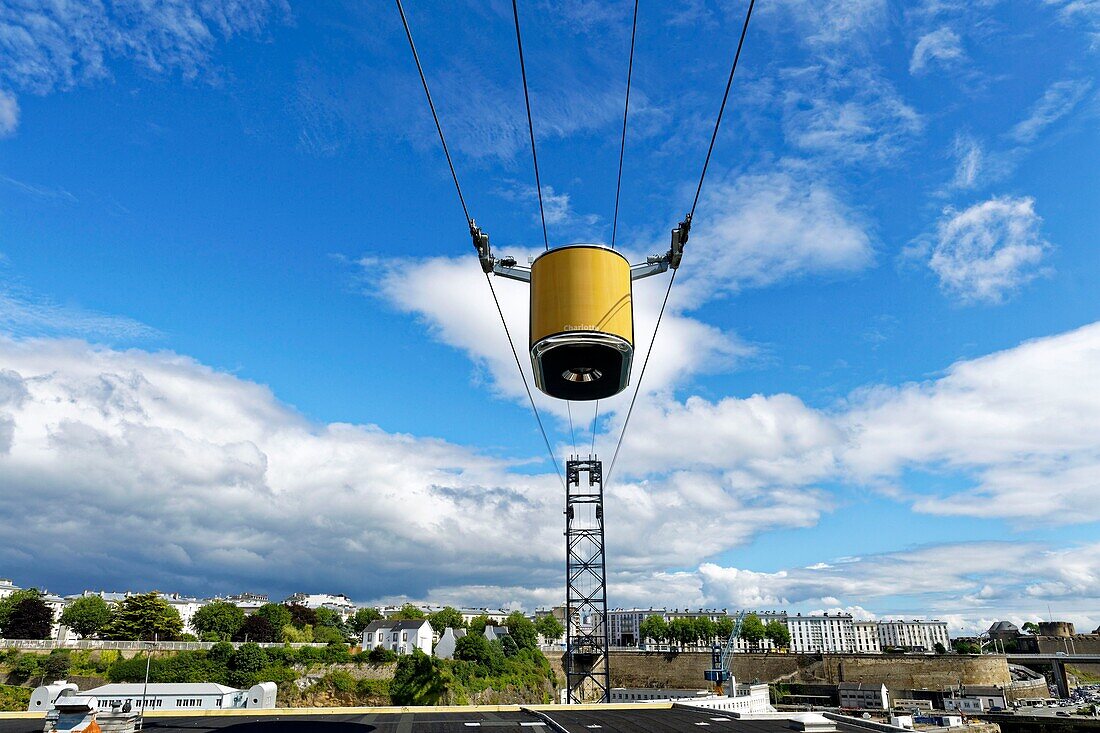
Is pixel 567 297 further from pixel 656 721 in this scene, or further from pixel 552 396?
pixel 656 721

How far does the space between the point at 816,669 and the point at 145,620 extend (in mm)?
79086

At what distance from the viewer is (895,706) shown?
7112 cm

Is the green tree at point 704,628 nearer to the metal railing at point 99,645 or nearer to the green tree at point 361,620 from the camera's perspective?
the green tree at point 361,620

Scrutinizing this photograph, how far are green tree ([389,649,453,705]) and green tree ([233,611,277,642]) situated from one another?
22582 millimetres

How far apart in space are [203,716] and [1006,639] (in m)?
191

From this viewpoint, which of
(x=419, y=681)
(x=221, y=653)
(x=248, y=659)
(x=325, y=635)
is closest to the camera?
(x=221, y=653)

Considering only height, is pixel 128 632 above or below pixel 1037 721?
above

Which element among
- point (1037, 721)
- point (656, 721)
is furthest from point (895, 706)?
point (656, 721)

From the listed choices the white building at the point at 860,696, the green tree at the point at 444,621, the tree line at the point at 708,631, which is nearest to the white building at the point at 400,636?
the green tree at the point at 444,621

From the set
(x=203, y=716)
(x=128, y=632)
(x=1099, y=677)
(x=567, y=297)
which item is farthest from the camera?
(x=1099, y=677)

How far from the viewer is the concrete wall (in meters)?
78.1

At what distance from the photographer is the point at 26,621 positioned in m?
72.4

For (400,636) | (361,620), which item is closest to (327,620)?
(361,620)

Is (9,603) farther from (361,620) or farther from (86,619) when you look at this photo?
(361,620)
